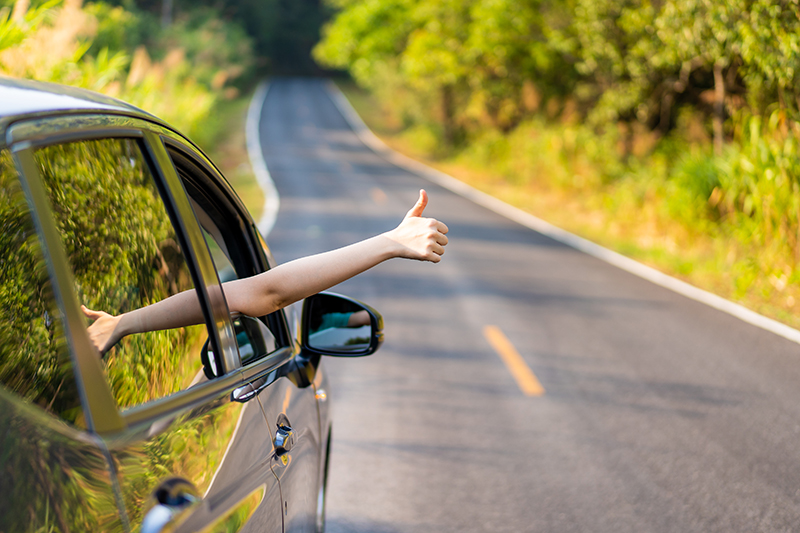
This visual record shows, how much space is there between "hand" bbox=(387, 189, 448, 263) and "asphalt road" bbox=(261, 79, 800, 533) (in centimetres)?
219

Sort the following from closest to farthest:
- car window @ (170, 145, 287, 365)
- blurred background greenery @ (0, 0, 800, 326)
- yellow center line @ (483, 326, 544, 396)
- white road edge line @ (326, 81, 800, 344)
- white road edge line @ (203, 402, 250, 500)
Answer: white road edge line @ (203, 402, 250, 500) → car window @ (170, 145, 287, 365) → yellow center line @ (483, 326, 544, 396) → white road edge line @ (326, 81, 800, 344) → blurred background greenery @ (0, 0, 800, 326)

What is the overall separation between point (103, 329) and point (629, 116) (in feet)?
62.8

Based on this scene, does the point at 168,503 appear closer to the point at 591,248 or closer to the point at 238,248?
the point at 238,248

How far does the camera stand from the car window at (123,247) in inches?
63.9

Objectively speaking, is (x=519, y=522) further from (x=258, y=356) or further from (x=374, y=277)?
(x=374, y=277)

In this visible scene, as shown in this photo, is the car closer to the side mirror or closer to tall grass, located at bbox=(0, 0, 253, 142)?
the side mirror

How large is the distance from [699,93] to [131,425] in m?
19.2

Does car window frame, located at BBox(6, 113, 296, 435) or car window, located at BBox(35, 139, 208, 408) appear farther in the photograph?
car window, located at BBox(35, 139, 208, 408)

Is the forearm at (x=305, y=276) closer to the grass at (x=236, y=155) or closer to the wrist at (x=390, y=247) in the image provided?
the wrist at (x=390, y=247)

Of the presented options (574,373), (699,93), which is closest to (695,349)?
(574,373)

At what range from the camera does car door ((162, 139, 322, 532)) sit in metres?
2.07

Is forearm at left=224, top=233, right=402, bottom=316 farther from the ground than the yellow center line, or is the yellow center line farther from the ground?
forearm at left=224, top=233, right=402, bottom=316

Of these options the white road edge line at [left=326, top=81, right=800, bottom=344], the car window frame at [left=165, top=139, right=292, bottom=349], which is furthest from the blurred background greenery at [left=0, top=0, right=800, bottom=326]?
the car window frame at [left=165, top=139, right=292, bottom=349]

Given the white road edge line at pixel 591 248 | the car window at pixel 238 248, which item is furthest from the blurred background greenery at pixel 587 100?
the car window at pixel 238 248
